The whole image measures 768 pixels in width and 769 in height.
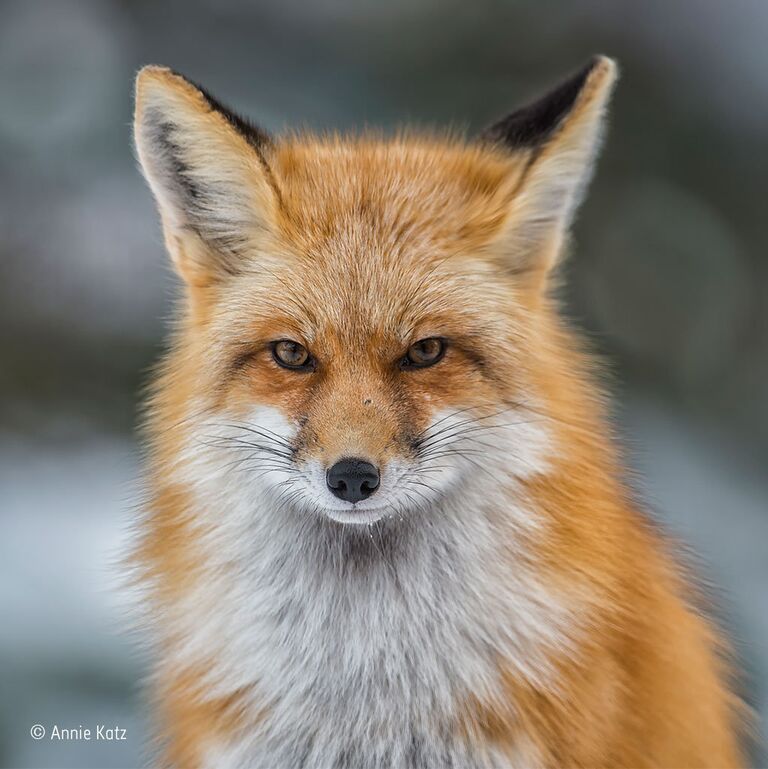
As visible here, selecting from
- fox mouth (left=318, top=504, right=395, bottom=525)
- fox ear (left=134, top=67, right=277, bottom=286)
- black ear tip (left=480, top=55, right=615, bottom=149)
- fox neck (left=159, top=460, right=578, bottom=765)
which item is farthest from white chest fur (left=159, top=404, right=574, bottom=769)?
black ear tip (left=480, top=55, right=615, bottom=149)

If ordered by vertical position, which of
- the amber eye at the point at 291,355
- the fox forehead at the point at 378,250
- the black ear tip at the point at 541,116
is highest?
the black ear tip at the point at 541,116

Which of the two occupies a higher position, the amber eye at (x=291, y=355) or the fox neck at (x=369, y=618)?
the amber eye at (x=291, y=355)

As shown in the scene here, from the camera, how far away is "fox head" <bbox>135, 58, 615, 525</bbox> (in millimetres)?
1614

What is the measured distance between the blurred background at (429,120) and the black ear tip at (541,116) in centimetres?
197

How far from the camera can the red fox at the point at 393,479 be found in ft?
5.35

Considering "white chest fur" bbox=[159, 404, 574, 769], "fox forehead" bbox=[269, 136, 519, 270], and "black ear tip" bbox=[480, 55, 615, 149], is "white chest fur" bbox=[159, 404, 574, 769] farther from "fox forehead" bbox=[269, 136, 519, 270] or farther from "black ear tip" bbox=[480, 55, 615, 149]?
"black ear tip" bbox=[480, 55, 615, 149]

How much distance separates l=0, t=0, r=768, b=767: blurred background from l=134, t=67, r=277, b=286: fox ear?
7.12 ft

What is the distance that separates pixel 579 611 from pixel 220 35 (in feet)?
10.6

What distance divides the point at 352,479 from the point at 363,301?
0.29 metres

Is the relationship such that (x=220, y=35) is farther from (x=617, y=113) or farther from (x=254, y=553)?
(x=254, y=553)

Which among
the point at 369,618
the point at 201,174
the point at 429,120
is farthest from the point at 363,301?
the point at 429,120

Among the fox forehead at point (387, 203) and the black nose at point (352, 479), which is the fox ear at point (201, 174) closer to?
the fox forehead at point (387, 203)

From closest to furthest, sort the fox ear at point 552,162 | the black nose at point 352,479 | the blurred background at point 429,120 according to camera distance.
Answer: the black nose at point 352,479 < the fox ear at point 552,162 < the blurred background at point 429,120

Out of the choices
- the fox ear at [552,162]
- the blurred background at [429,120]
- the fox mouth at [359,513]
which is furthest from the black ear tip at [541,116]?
the blurred background at [429,120]
